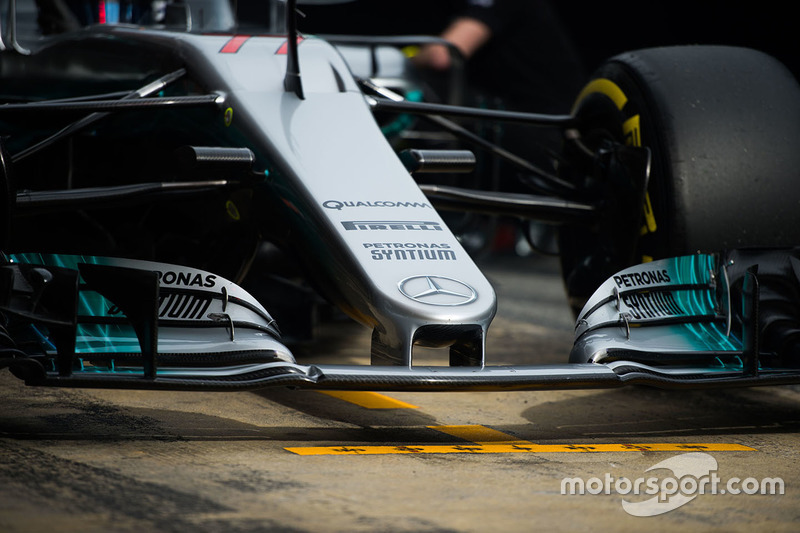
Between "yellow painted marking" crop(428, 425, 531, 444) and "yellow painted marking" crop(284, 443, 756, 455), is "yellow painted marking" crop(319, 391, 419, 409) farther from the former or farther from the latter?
"yellow painted marking" crop(284, 443, 756, 455)

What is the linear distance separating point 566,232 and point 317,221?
5.35 feet

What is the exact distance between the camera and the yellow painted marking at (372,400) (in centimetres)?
365

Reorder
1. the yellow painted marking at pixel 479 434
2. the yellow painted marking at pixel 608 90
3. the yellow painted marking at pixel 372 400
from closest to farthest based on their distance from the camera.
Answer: the yellow painted marking at pixel 479 434 → the yellow painted marking at pixel 372 400 → the yellow painted marking at pixel 608 90

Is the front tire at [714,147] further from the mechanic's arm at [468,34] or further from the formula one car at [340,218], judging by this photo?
the mechanic's arm at [468,34]

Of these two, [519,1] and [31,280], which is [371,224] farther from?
[519,1]

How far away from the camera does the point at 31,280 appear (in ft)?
9.28

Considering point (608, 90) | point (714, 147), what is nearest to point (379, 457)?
point (714, 147)

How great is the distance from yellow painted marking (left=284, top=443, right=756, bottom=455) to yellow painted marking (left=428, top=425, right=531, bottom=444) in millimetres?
57

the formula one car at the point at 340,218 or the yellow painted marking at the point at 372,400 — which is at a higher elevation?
the formula one car at the point at 340,218

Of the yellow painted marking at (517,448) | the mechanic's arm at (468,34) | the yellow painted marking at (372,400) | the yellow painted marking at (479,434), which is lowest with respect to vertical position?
the yellow painted marking at (372,400)

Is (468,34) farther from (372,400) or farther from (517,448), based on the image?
(517,448)

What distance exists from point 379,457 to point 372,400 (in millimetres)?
875

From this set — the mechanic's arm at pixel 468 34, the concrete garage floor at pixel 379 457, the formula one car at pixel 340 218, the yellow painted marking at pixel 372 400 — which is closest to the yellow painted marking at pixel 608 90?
the formula one car at pixel 340 218

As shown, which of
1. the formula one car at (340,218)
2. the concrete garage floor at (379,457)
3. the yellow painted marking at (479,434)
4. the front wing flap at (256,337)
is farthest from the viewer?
the yellow painted marking at (479,434)
